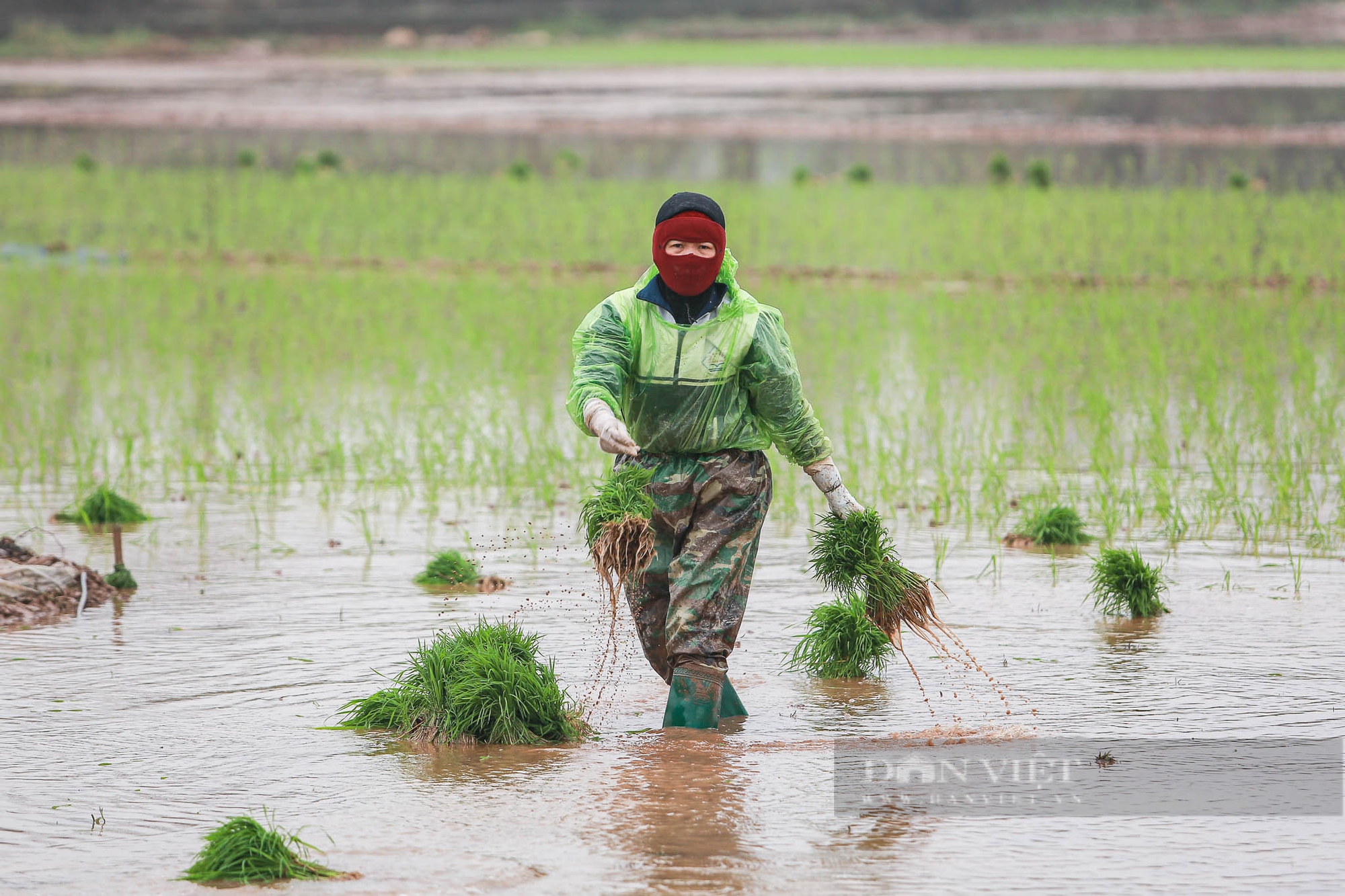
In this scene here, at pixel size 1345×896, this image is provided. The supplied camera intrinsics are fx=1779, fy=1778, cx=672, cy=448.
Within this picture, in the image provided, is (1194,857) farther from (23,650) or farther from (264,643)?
(23,650)

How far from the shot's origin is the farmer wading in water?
4445 mm

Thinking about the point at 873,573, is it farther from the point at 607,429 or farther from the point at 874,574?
the point at 607,429

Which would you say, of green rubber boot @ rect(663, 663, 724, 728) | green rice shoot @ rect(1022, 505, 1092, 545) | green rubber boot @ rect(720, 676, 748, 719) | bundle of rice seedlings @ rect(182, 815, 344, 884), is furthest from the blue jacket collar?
green rice shoot @ rect(1022, 505, 1092, 545)

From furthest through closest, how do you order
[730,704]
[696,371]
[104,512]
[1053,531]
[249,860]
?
[104,512] < [1053,531] < [730,704] < [696,371] < [249,860]

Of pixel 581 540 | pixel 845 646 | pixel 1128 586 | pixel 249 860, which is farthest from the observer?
pixel 581 540

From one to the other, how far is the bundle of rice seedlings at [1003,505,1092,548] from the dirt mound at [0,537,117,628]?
11.2 feet

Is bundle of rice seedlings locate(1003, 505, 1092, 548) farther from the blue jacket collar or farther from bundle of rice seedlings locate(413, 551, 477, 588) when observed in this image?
the blue jacket collar

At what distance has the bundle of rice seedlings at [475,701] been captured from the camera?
4.55 metres

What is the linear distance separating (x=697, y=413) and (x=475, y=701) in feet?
3.05

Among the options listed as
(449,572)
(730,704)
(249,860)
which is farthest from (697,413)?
(449,572)

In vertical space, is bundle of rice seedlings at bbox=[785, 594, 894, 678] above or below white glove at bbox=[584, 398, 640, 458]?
below

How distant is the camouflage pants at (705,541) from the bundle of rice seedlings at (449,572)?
1.73 metres

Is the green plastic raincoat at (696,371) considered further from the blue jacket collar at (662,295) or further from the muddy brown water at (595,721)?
the muddy brown water at (595,721)

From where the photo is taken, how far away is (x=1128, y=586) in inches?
230
